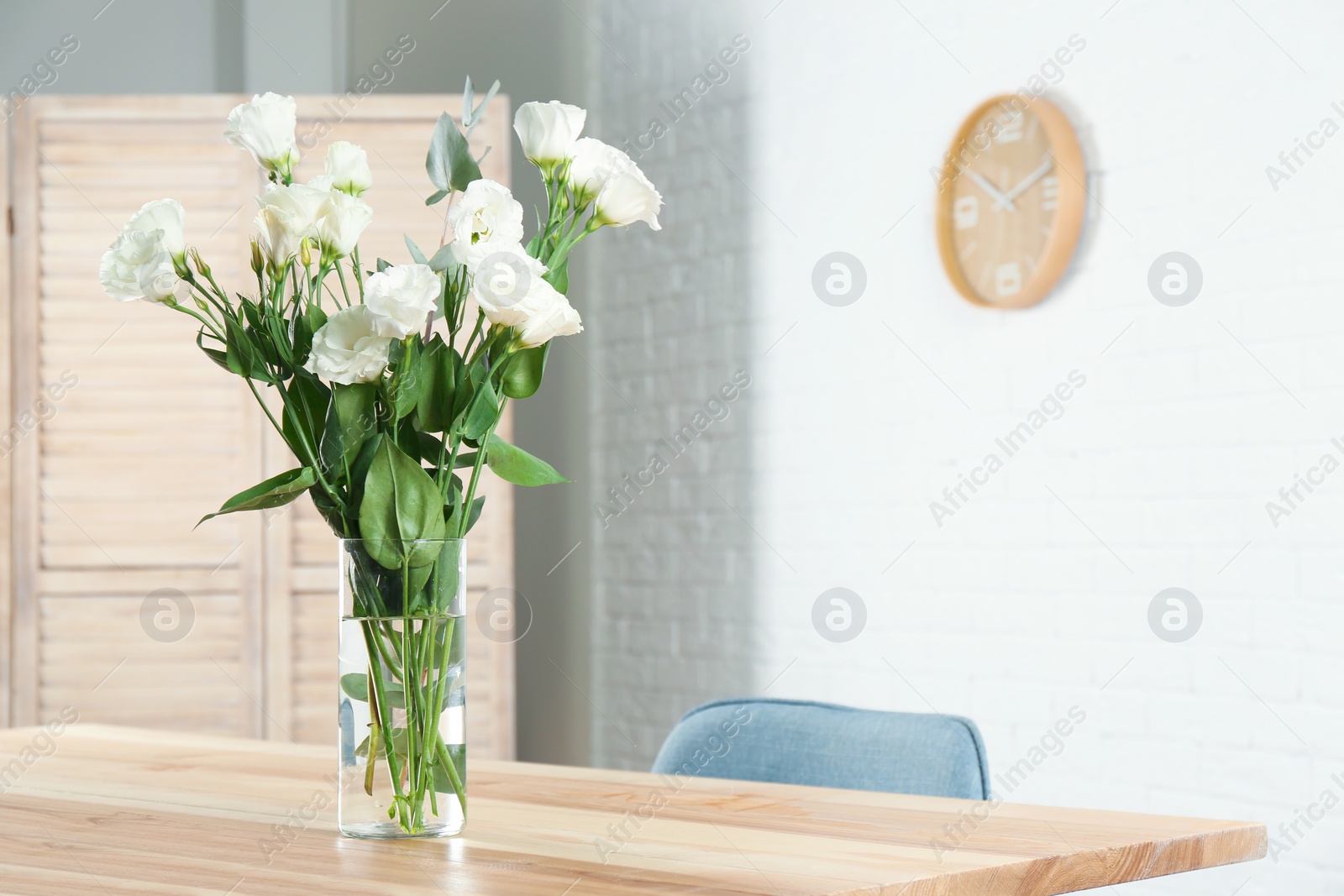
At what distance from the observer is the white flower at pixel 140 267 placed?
96 cm

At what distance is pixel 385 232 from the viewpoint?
319 centimetres

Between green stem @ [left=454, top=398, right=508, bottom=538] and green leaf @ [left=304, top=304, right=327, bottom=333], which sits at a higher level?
green leaf @ [left=304, top=304, right=327, bottom=333]

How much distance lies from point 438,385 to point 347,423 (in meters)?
0.07

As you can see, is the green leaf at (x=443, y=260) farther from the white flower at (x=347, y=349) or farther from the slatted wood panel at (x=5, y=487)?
the slatted wood panel at (x=5, y=487)

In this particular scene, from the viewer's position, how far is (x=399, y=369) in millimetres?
973

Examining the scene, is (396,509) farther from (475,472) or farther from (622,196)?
(622,196)

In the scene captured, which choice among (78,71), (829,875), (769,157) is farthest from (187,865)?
(78,71)

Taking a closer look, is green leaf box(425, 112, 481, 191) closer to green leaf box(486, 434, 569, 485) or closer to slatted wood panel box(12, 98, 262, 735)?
→ green leaf box(486, 434, 569, 485)

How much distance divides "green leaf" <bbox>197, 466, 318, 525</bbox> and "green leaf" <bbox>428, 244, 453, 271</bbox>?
0.57 feet

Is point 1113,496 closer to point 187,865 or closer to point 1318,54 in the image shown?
point 1318,54

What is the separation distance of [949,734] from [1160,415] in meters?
1.06

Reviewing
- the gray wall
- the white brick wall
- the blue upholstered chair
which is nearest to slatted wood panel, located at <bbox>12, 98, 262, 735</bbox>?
the gray wall

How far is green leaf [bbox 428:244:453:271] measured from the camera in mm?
987

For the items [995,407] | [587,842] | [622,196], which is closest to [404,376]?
[622,196]
